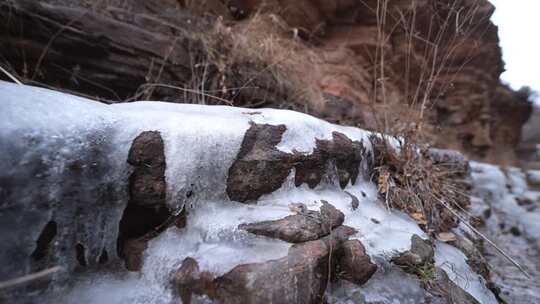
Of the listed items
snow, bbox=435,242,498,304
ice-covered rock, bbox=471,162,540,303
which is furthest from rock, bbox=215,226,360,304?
ice-covered rock, bbox=471,162,540,303

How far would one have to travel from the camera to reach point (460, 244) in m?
1.35

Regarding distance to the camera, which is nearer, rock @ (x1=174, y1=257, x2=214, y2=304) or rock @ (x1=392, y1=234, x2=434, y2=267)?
rock @ (x1=174, y1=257, x2=214, y2=304)

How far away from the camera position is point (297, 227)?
0.90m

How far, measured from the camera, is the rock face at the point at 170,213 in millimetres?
728

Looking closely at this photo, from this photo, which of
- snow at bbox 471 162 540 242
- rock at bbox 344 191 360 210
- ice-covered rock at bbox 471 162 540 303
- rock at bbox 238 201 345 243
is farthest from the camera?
snow at bbox 471 162 540 242

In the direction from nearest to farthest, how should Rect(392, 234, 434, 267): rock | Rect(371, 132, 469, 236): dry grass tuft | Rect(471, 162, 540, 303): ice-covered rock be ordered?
Rect(392, 234, 434, 267): rock < Rect(371, 132, 469, 236): dry grass tuft < Rect(471, 162, 540, 303): ice-covered rock

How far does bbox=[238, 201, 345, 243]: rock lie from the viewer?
88 cm

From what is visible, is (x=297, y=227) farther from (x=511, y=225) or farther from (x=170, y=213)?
(x=511, y=225)

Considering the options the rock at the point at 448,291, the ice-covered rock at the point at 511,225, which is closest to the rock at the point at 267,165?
the rock at the point at 448,291

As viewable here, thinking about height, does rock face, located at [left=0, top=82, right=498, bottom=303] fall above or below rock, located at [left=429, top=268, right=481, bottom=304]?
above

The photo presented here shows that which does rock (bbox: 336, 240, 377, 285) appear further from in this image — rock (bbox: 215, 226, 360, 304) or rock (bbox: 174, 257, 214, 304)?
rock (bbox: 174, 257, 214, 304)

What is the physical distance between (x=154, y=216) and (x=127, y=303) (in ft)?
0.83

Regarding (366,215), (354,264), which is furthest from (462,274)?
(354,264)

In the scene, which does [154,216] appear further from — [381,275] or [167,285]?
[381,275]
